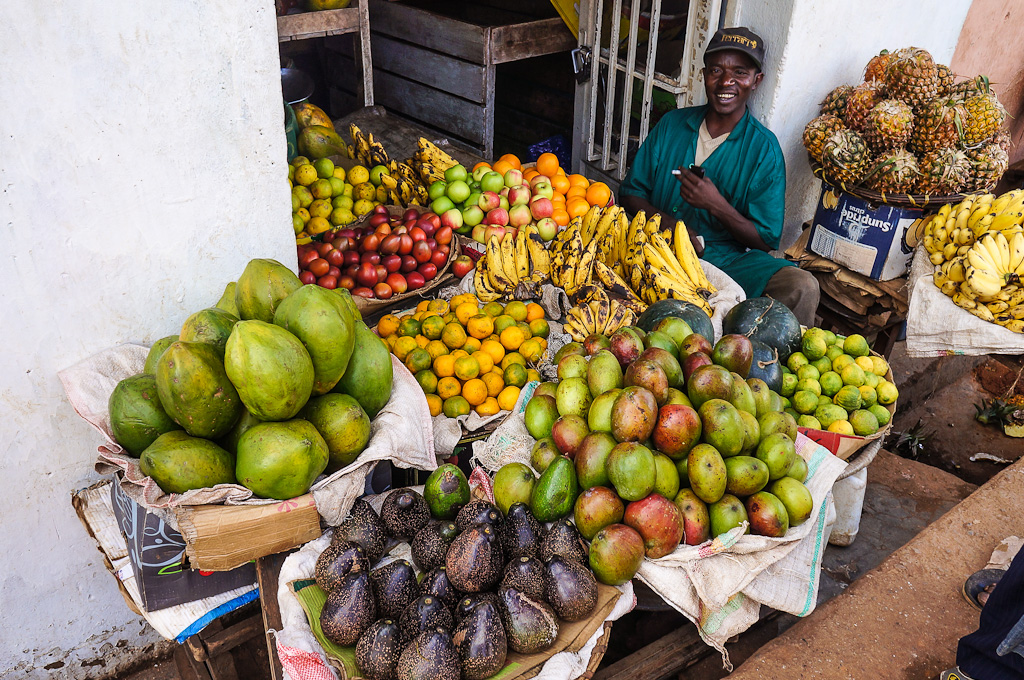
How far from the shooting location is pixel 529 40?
17.8 ft

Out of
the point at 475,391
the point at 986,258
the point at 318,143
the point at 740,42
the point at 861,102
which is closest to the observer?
the point at 475,391

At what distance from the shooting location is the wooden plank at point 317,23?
4.53 meters

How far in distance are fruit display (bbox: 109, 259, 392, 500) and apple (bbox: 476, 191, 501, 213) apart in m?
1.94

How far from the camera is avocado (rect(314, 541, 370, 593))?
1.86m

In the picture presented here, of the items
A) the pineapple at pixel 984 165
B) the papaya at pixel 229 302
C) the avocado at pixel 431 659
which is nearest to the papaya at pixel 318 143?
the papaya at pixel 229 302

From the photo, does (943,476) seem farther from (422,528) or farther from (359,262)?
(359,262)

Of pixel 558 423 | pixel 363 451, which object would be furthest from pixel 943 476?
pixel 363 451

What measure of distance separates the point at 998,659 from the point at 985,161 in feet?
9.19

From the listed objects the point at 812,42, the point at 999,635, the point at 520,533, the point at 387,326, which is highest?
the point at 812,42

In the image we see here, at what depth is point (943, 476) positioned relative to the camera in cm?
370

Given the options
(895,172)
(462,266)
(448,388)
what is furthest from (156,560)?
(895,172)

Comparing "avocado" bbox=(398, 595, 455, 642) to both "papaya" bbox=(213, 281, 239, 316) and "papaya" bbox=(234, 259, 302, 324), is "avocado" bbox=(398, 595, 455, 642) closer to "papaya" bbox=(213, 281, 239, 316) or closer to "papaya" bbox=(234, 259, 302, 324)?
"papaya" bbox=(234, 259, 302, 324)

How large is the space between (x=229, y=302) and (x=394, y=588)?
1175 mm

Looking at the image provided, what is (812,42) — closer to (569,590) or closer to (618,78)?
(618,78)
